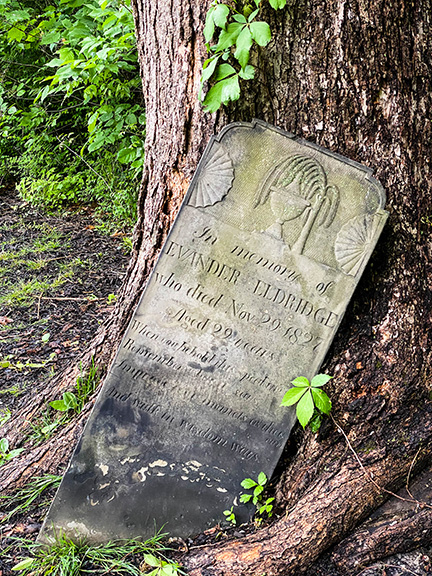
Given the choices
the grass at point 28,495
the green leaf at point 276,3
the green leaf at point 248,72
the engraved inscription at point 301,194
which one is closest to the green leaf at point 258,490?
the grass at point 28,495

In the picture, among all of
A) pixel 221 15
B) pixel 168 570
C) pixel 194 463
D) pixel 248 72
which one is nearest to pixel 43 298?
pixel 194 463

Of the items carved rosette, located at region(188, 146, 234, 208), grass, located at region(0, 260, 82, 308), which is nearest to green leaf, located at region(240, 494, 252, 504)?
carved rosette, located at region(188, 146, 234, 208)

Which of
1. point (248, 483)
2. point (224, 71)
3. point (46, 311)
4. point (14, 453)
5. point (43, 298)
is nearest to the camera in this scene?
point (224, 71)

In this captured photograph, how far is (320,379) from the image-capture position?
244 centimetres

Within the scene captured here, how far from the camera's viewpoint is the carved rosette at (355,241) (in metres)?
2.46

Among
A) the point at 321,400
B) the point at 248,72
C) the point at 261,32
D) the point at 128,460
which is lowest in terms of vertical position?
the point at 128,460

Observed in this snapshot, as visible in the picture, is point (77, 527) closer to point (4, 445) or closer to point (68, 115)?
point (4, 445)

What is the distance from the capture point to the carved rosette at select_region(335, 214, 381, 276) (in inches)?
97.0

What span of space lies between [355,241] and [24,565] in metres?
2.12

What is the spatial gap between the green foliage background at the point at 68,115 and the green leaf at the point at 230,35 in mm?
2479

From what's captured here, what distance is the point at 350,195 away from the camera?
2.48m

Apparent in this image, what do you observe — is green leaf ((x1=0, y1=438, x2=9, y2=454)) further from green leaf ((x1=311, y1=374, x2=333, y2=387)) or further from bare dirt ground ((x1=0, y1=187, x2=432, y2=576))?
green leaf ((x1=311, y1=374, x2=333, y2=387))

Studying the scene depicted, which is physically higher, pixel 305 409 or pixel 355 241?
pixel 355 241

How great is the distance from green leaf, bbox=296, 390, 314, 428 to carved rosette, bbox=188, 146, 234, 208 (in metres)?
0.98
